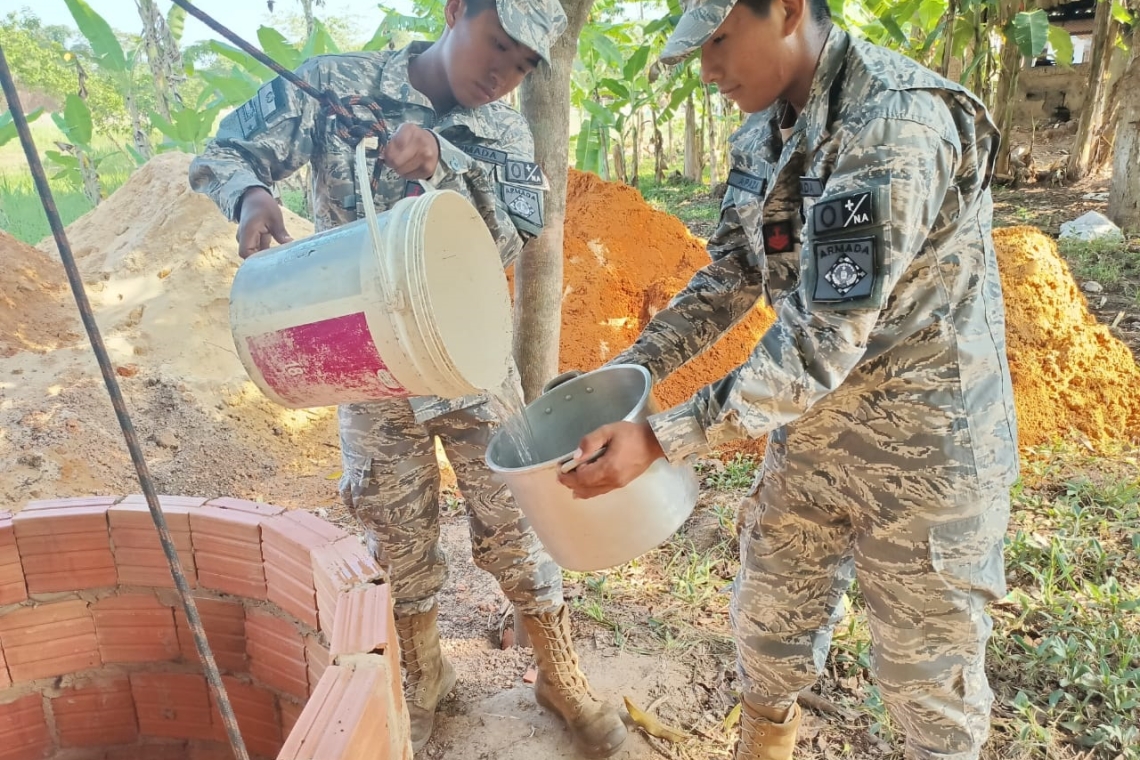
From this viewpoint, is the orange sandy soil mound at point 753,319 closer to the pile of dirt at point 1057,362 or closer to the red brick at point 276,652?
the pile of dirt at point 1057,362

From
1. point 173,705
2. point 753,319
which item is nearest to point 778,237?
point 173,705

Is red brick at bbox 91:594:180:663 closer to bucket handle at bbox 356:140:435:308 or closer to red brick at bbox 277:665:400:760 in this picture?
red brick at bbox 277:665:400:760

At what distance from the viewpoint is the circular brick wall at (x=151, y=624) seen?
59.4 inches

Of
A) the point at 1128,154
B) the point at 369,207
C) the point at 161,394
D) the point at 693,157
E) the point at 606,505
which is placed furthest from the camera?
the point at 693,157

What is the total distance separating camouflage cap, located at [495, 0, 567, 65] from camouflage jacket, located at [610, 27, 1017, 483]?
49 cm

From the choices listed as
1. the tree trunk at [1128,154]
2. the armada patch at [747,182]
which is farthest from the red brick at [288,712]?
the tree trunk at [1128,154]

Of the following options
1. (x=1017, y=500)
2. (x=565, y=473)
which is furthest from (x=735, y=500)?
(x=565, y=473)

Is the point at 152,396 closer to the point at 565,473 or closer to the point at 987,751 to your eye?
the point at 565,473

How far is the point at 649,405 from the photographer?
4.96 ft

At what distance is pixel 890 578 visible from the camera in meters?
1.54

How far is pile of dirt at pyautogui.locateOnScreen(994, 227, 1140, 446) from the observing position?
3.67 meters

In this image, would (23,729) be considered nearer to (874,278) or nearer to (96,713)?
(96,713)

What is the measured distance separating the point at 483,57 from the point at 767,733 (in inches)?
68.6

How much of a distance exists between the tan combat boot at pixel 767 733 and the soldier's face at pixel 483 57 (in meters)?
1.62
